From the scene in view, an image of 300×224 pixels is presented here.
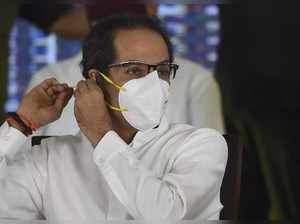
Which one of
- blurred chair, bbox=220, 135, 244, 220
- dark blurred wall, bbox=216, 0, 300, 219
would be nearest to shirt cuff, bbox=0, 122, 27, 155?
blurred chair, bbox=220, 135, 244, 220

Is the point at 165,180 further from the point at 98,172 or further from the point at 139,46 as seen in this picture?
the point at 139,46

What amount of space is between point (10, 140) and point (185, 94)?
23.0 inches

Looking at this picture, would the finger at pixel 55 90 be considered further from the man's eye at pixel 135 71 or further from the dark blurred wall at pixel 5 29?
the dark blurred wall at pixel 5 29

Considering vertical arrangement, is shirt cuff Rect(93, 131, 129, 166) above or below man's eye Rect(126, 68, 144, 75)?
below

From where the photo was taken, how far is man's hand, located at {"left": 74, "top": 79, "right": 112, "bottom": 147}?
104 cm

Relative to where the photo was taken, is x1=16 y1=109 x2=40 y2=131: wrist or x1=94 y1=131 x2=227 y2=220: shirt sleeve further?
x1=16 y1=109 x2=40 y2=131: wrist

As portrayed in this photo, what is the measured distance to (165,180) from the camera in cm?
105

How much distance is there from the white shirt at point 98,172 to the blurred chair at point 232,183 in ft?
0.11

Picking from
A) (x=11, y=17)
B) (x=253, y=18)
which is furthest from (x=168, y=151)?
(x=11, y=17)

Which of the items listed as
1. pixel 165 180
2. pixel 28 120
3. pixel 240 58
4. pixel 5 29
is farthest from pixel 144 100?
pixel 5 29

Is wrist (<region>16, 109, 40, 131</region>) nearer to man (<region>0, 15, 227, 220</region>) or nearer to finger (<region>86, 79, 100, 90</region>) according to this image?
man (<region>0, 15, 227, 220</region>)

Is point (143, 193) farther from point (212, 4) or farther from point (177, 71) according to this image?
point (212, 4)

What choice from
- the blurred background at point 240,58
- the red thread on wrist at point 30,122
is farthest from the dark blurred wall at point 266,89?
the red thread on wrist at point 30,122

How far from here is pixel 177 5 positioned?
153cm
